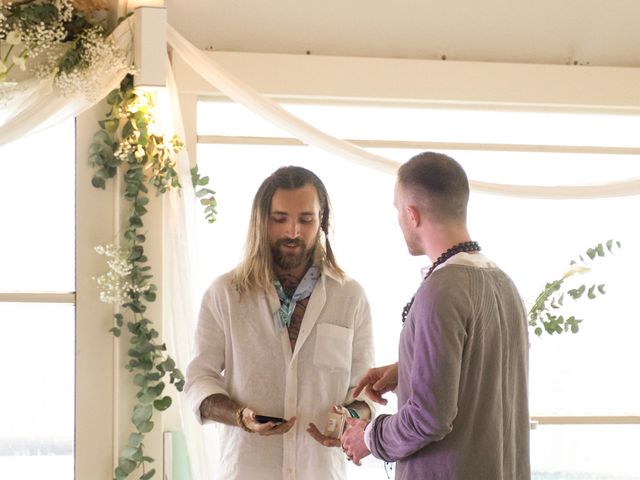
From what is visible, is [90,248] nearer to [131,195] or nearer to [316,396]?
[131,195]

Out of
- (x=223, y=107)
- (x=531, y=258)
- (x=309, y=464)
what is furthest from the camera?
(x=531, y=258)

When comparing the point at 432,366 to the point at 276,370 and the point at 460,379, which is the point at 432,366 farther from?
the point at 276,370

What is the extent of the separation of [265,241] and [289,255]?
0.29 ft

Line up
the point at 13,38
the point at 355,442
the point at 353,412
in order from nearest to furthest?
the point at 355,442 → the point at 353,412 → the point at 13,38

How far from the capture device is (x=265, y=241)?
3.40m

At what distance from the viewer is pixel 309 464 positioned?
324 cm

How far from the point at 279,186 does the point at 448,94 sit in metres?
1.31

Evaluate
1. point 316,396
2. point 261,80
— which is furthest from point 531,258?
point 316,396

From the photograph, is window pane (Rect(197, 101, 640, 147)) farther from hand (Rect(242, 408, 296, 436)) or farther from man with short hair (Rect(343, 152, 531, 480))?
man with short hair (Rect(343, 152, 531, 480))

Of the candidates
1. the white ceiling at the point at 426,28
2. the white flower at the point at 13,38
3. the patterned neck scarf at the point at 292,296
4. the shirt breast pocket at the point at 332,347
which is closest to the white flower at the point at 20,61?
the white flower at the point at 13,38

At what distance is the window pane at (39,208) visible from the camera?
165 inches

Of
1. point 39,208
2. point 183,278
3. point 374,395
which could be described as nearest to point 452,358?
point 374,395

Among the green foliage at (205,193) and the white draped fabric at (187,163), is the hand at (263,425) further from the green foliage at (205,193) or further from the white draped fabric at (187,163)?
the green foliage at (205,193)

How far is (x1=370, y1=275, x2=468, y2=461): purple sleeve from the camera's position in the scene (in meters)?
2.56
